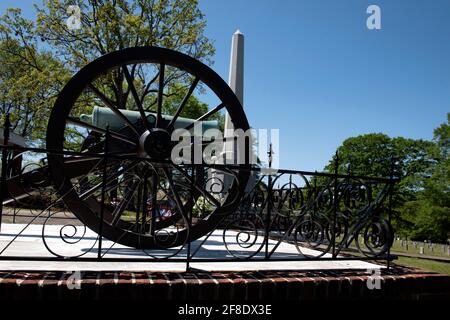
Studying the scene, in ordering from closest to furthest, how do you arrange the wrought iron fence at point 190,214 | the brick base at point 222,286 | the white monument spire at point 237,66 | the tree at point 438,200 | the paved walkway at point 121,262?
1. the brick base at point 222,286
2. the paved walkway at point 121,262
3. the wrought iron fence at point 190,214
4. the white monument spire at point 237,66
5. the tree at point 438,200

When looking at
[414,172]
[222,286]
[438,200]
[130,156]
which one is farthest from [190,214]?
[414,172]

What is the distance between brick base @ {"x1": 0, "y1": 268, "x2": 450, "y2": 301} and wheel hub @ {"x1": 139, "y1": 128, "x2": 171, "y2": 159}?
197cm

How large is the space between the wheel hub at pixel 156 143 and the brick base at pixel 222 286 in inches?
77.5

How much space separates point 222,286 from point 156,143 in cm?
237

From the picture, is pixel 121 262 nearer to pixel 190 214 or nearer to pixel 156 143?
pixel 190 214

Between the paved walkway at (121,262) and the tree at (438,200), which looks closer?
the paved walkway at (121,262)

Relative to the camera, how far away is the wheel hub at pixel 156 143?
5.16 meters

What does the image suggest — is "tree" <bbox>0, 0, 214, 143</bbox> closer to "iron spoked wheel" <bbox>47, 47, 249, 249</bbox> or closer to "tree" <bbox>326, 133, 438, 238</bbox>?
"iron spoked wheel" <bbox>47, 47, 249, 249</bbox>

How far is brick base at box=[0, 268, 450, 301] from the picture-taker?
3.00 meters

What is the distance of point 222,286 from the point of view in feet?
11.0

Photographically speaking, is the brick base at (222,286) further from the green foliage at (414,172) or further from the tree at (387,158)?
the tree at (387,158)

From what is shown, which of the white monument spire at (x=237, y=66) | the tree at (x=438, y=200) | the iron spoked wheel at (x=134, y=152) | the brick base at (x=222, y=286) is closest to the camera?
the brick base at (x=222, y=286)

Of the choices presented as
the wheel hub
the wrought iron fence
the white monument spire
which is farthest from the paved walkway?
the white monument spire

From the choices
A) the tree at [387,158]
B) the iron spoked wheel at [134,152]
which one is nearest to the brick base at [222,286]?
the iron spoked wheel at [134,152]
